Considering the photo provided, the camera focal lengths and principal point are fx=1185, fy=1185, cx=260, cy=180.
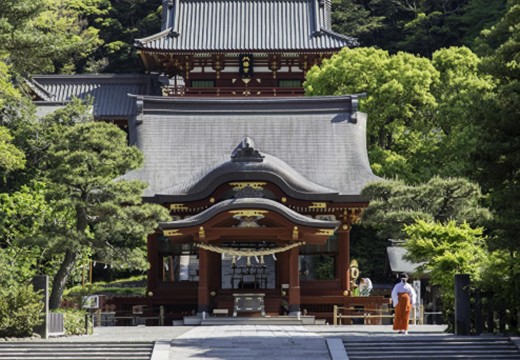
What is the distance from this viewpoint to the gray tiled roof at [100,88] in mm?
57250

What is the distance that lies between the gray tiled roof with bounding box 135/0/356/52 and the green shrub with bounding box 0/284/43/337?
29499mm

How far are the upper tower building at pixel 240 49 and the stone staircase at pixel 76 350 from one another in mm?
31499

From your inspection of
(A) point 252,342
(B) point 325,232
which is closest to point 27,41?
(A) point 252,342

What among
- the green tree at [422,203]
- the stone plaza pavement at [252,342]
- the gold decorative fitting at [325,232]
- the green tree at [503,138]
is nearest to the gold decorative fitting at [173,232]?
the gold decorative fitting at [325,232]

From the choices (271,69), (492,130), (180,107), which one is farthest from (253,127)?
(492,130)

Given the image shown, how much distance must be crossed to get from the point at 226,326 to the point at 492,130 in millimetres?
11439

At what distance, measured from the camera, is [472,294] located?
24.7m

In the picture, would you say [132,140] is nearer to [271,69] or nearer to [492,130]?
[271,69]

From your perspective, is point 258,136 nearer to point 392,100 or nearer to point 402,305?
point 392,100

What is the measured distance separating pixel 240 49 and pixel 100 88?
8.37m

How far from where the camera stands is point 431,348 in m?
22.1

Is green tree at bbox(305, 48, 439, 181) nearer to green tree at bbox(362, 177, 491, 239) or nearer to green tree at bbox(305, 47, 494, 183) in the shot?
green tree at bbox(305, 47, 494, 183)

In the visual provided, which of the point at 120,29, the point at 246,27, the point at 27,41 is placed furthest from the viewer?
the point at 120,29

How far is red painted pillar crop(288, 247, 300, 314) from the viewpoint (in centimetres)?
3441
